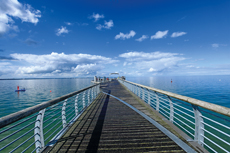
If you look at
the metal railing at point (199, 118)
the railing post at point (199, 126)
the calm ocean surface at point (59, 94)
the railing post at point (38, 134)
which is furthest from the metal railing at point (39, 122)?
the calm ocean surface at point (59, 94)

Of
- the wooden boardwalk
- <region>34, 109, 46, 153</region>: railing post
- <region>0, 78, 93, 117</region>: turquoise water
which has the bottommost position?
<region>0, 78, 93, 117</region>: turquoise water

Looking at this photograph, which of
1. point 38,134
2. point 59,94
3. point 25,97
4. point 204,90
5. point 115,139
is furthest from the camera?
point 204,90

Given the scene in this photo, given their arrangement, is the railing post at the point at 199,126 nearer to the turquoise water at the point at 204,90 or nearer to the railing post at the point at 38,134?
the railing post at the point at 38,134

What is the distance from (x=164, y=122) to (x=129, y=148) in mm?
2065

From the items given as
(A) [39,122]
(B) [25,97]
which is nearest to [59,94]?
(B) [25,97]

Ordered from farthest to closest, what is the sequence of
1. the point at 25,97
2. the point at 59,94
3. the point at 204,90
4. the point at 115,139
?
the point at 204,90, the point at 59,94, the point at 25,97, the point at 115,139

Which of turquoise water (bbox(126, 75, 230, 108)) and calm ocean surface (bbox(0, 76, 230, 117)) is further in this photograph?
turquoise water (bbox(126, 75, 230, 108))

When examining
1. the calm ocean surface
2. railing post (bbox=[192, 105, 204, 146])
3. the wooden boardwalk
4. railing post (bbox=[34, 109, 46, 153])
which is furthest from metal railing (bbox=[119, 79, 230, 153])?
the calm ocean surface

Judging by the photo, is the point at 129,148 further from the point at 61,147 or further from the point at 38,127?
the point at 38,127

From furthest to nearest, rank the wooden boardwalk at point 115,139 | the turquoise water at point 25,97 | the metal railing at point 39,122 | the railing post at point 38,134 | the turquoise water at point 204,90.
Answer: the turquoise water at point 204,90
the turquoise water at point 25,97
the wooden boardwalk at point 115,139
the railing post at point 38,134
the metal railing at point 39,122

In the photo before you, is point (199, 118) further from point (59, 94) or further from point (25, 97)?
point (25, 97)

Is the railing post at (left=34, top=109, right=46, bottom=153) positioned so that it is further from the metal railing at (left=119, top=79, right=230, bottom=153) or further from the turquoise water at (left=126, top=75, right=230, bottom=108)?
the turquoise water at (left=126, top=75, right=230, bottom=108)

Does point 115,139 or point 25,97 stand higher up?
point 115,139

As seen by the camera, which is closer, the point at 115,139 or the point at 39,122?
the point at 39,122
